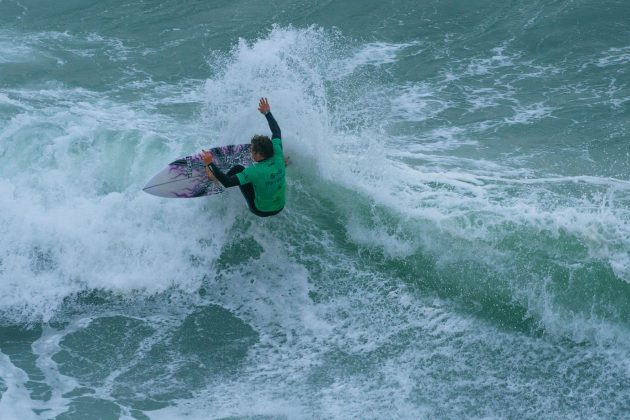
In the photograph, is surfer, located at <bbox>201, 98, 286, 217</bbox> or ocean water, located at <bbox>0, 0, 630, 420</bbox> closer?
ocean water, located at <bbox>0, 0, 630, 420</bbox>

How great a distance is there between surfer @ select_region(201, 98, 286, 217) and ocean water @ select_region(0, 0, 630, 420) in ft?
3.79

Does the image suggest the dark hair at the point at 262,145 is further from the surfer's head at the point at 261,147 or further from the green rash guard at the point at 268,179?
the green rash guard at the point at 268,179

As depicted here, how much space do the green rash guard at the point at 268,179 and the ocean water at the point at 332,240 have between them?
114cm

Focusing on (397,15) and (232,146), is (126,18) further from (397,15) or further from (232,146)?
(232,146)

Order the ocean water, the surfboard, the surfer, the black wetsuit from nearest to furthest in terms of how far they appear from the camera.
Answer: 1. the ocean water
2. the surfer
3. the black wetsuit
4. the surfboard

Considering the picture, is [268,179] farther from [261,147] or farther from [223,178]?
[223,178]

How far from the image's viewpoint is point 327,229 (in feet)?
31.3

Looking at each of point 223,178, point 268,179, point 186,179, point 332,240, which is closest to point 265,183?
point 268,179

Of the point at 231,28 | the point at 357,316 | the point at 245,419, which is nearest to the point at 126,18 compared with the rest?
the point at 231,28

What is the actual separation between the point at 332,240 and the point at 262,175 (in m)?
1.93

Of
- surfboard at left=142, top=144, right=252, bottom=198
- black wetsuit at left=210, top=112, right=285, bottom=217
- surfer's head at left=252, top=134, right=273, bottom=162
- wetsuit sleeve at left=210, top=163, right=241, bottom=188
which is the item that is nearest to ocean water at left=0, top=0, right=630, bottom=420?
surfboard at left=142, top=144, right=252, bottom=198

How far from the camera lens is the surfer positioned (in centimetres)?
758

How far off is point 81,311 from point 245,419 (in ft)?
9.02

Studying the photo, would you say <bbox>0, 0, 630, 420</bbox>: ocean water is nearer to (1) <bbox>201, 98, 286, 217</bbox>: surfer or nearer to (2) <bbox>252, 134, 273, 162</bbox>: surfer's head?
(1) <bbox>201, 98, 286, 217</bbox>: surfer
